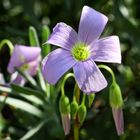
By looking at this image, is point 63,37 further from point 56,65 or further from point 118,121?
point 118,121

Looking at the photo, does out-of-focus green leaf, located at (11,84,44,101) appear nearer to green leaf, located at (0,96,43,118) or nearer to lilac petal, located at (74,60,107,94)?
green leaf, located at (0,96,43,118)

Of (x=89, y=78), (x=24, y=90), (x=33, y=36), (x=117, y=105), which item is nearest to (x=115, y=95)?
(x=117, y=105)

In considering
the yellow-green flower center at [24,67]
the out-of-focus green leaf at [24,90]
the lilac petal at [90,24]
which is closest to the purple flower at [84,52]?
the lilac petal at [90,24]

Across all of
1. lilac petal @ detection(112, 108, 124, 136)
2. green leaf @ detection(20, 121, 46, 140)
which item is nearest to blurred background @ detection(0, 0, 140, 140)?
green leaf @ detection(20, 121, 46, 140)

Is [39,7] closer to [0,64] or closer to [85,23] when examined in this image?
[0,64]

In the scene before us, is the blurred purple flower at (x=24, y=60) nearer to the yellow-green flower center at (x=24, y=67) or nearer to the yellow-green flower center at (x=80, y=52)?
the yellow-green flower center at (x=24, y=67)

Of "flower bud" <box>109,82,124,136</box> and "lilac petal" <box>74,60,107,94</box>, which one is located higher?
"lilac petal" <box>74,60,107,94</box>
